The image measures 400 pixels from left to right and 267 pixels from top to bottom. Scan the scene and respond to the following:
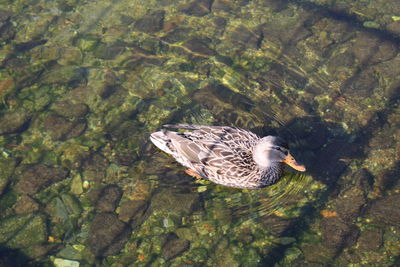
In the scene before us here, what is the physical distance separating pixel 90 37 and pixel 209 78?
10.6 ft

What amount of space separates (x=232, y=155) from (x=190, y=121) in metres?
1.44

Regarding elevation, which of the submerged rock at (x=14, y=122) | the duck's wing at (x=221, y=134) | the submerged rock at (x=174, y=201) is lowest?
the submerged rock at (x=14, y=122)

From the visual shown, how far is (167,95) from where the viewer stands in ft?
30.9

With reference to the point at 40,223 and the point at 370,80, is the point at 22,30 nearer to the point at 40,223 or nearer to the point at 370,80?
the point at 40,223

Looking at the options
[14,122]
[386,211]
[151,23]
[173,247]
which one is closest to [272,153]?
[386,211]

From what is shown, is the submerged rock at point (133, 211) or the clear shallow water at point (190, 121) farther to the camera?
the submerged rock at point (133, 211)

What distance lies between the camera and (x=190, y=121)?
8812 mm

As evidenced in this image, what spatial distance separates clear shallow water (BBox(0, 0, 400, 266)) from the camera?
23.5ft

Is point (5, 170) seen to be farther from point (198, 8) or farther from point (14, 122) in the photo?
point (198, 8)

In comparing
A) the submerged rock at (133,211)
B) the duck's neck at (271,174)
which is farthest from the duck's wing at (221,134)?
the submerged rock at (133,211)

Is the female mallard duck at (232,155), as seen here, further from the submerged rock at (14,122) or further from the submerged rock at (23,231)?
the submerged rock at (14,122)

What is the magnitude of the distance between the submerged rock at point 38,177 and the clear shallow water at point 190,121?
0.07 feet

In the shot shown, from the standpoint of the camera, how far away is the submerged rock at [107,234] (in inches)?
279

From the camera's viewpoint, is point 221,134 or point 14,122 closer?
point 221,134
